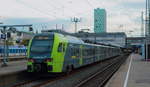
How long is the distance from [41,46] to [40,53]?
564 millimetres

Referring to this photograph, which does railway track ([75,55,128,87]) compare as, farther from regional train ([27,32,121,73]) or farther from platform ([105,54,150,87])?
regional train ([27,32,121,73])

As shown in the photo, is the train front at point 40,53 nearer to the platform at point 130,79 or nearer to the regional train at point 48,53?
the regional train at point 48,53

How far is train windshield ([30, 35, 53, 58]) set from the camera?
19.2m

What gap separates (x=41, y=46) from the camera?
19.6 metres

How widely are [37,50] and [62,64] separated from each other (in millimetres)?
1877

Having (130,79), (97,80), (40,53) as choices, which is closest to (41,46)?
(40,53)

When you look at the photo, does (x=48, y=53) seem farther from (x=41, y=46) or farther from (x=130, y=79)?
(x=130, y=79)

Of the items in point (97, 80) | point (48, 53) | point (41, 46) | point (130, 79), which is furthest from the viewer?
point (97, 80)

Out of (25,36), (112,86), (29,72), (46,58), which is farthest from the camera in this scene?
(25,36)

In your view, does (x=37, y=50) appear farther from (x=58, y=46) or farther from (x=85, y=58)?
(x=85, y=58)

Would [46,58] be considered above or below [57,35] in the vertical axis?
below

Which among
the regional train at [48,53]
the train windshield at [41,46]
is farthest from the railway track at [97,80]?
the train windshield at [41,46]

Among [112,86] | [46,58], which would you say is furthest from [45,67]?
[112,86]

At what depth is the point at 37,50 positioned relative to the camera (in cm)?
1944
